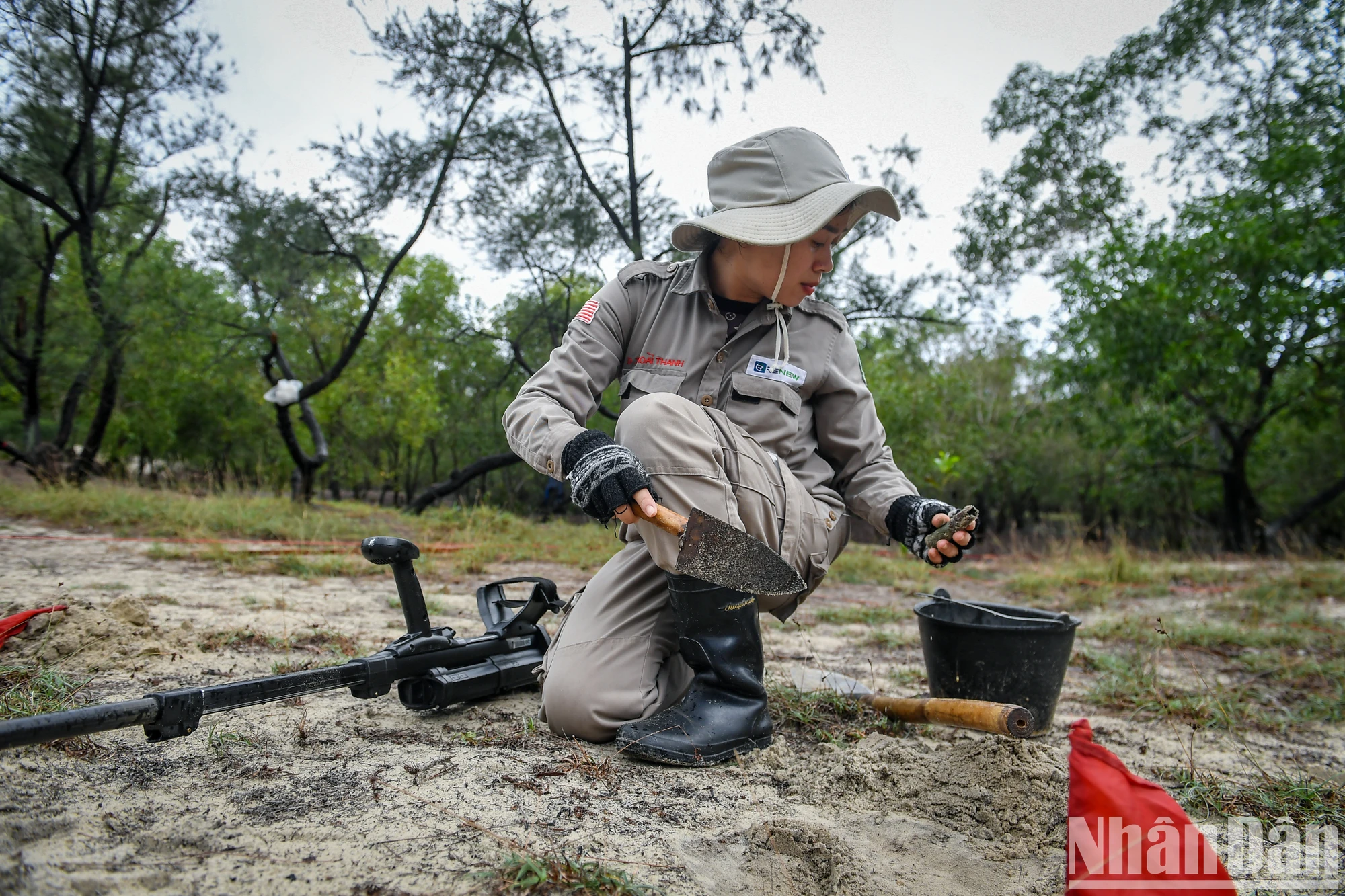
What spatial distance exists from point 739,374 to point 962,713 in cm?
106

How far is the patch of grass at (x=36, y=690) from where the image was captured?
174 centimetres

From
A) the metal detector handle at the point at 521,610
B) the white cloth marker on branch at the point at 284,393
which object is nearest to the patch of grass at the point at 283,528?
the white cloth marker on branch at the point at 284,393

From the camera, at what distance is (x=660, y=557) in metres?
1.87

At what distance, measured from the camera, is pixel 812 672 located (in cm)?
293

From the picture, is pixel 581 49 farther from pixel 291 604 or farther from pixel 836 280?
pixel 291 604

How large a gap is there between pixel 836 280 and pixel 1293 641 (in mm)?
6126

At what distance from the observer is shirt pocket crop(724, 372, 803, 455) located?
227cm

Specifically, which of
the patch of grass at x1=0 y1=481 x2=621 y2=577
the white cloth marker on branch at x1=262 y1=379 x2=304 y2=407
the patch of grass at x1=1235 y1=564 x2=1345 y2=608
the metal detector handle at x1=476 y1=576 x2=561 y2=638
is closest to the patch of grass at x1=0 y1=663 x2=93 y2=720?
the metal detector handle at x1=476 y1=576 x2=561 y2=638

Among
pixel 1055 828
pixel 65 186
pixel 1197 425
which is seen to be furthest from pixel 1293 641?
pixel 65 186

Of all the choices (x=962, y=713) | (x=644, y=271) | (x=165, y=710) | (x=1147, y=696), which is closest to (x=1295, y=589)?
(x=1147, y=696)

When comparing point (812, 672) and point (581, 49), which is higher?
point (581, 49)

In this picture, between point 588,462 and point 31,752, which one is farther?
point 588,462

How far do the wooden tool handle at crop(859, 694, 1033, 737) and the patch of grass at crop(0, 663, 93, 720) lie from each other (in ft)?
6.58

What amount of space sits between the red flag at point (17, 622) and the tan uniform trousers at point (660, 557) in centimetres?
145
